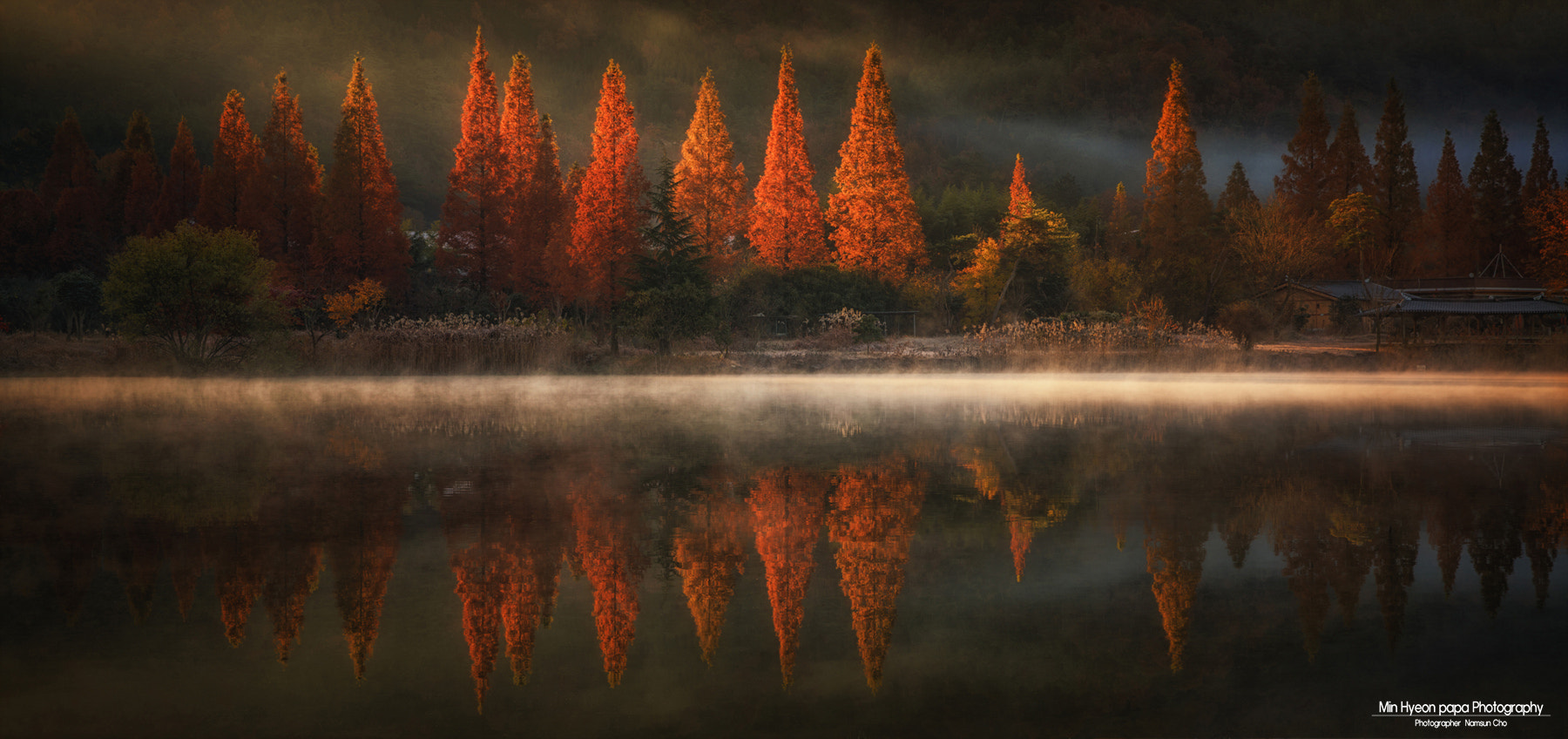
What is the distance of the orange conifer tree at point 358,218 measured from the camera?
123 ft

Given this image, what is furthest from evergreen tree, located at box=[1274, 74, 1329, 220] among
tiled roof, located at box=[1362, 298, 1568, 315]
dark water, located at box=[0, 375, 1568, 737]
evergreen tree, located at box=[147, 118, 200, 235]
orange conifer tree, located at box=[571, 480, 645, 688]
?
evergreen tree, located at box=[147, 118, 200, 235]

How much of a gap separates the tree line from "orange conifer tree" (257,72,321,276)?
0.07 m

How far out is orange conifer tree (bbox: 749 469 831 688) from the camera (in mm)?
4785

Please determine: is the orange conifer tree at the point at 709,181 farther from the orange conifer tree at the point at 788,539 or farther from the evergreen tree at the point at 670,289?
the orange conifer tree at the point at 788,539

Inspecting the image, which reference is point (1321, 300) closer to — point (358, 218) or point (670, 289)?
point (670, 289)

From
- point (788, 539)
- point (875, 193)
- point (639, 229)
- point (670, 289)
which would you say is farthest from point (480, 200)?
point (788, 539)

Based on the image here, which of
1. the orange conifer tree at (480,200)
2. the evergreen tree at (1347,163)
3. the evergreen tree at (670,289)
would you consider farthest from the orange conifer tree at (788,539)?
the evergreen tree at (1347,163)

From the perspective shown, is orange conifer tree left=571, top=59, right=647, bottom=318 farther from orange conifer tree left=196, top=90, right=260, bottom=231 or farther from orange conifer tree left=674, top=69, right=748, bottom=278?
orange conifer tree left=196, top=90, right=260, bottom=231

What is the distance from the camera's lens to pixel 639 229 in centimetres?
3516

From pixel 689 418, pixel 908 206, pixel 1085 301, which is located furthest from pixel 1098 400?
pixel 908 206

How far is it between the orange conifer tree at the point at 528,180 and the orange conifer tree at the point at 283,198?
7752mm

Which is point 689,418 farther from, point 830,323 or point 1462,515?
point 830,323

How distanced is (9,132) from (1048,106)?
104161 mm

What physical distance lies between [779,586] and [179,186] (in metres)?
54.4
